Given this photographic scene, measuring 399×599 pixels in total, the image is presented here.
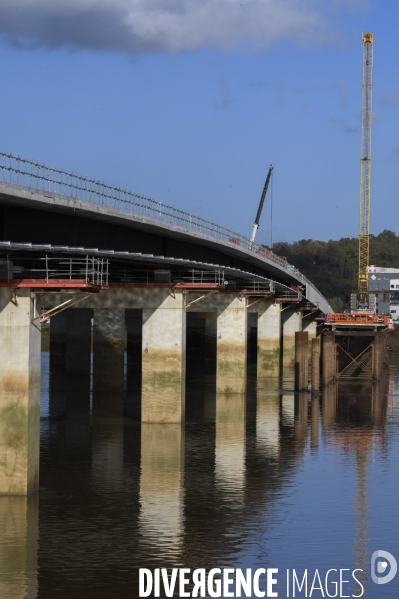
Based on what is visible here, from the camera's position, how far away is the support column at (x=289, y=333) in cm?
10781

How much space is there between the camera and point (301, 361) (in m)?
73.1

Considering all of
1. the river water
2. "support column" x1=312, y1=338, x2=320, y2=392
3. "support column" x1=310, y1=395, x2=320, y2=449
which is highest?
"support column" x1=312, y1=338, x2=320, y2=392

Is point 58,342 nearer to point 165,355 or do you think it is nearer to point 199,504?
point 165,355

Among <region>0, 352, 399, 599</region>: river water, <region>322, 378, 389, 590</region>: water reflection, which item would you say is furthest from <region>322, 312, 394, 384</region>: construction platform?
<region>0, 352, 399, 599</region>: river water

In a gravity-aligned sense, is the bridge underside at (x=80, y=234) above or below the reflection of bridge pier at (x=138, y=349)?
above

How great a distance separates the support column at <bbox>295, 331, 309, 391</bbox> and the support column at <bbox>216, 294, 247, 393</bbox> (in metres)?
5.72

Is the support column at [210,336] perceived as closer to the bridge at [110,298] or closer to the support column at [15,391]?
the bridge at [110,298]

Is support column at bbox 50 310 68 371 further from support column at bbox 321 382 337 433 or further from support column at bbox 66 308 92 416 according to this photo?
support column at bbox 321 382 337 433

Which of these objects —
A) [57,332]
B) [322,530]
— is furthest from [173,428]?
[57,332]

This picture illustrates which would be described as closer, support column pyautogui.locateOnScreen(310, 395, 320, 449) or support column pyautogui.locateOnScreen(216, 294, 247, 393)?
support column pyautogui.locateOnScreen(310, 395, 320, 449)

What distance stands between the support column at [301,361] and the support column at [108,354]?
12916 mm

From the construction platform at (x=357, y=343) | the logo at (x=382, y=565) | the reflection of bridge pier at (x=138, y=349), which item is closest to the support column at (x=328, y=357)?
the construction platform at (x=357, y=343)

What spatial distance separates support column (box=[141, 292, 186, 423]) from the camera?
162 ft

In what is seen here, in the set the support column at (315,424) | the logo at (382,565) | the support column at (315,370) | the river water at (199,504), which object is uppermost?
the support column at (315,370)
